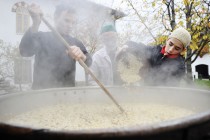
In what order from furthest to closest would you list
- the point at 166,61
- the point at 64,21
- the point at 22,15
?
1. the point at 22,15
2. the point at 166,61
3. the point at 64,21

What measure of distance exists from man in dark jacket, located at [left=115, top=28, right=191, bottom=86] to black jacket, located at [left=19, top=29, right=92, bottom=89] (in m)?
0.91

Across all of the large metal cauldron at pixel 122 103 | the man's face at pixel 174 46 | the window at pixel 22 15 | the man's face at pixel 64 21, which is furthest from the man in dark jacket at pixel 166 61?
the window at pixel 22 15

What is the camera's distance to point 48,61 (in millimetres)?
3014

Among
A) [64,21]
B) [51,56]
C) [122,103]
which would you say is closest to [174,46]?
[122,103]

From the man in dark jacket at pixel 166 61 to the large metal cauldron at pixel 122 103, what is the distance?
56 centimetres

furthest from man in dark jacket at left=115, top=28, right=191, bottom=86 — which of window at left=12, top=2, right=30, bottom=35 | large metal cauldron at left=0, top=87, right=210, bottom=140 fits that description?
window at left=12, top=2, right=30, bottom=35

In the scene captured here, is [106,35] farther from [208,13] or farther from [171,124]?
[208,13]

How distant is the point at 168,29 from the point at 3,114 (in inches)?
216

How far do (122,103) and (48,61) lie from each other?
44.2 inches

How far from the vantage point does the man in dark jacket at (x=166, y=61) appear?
123 inches

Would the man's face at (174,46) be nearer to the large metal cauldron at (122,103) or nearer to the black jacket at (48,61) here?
the large metal cauldron at (122,103)

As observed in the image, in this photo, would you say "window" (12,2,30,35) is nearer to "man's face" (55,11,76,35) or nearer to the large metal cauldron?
"man's face" (55,11,76,35)

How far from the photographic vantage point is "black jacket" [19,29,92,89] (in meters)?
2.98

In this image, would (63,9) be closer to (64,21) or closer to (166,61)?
(64,21)
